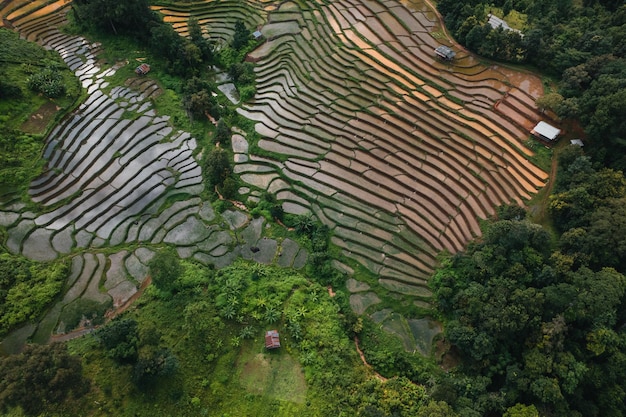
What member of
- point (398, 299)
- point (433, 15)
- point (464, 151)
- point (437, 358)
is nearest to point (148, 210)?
point (398, 299)

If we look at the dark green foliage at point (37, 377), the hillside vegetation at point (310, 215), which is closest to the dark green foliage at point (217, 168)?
the hillside vegetation at point (310, 215)

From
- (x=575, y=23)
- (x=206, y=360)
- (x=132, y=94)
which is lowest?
(x=206, y=360)

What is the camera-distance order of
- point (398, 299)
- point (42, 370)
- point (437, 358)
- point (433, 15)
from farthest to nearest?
point (433, 15) < point (398, 299) < point (437, 358) < point (42, 370)

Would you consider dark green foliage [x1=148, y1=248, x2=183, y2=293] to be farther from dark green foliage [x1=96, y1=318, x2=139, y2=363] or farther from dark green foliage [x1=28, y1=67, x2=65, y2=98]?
→ dark green foliage [x1=28, y1=67, x2=65, y2=98]

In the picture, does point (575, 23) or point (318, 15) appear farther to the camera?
point (318, 15)

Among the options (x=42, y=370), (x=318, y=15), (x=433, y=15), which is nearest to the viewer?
(x=42, y=370)

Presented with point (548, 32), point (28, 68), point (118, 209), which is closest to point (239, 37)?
point (28, 68)

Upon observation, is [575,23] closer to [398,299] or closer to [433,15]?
[433,15]

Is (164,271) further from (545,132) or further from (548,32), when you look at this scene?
(548,32)
